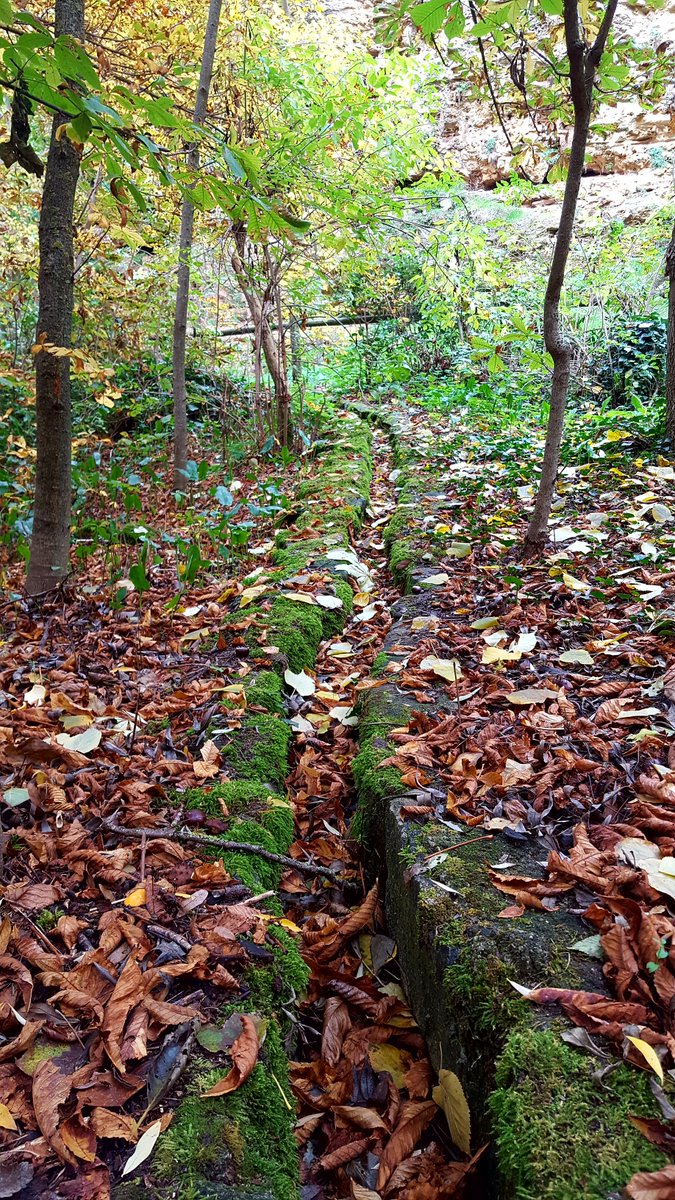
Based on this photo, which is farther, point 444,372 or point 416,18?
point 444,372

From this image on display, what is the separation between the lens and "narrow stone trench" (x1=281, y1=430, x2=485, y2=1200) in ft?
4.28

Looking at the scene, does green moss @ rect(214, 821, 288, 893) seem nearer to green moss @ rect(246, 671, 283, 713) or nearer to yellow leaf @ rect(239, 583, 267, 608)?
green moss @ rect(246, 671, 283, 713)

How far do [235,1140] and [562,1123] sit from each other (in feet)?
1.74

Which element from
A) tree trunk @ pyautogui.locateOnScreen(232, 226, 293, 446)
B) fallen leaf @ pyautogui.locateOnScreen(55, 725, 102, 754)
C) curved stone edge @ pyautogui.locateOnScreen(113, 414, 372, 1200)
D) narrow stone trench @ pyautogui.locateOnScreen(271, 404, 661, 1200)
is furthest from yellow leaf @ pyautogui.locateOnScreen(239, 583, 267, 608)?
tree trunk @ pyautogui.locateOnScreen(232, 226, 293, 446)

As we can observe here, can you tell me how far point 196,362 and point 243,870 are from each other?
23.6 ft

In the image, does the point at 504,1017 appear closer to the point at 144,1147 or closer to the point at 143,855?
the point at 144,1147

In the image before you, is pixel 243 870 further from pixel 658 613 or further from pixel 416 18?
pixel 416 18

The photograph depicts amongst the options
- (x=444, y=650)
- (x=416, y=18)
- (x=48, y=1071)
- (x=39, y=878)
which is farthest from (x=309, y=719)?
(x=416, y=18)

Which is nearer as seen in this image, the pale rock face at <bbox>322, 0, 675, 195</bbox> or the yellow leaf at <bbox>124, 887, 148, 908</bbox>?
the yellow leaf at <bbox>124, 887, 148, 908</bbox>

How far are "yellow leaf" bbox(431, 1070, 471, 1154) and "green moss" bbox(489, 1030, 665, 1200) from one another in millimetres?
102

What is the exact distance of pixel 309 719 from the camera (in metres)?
2.63

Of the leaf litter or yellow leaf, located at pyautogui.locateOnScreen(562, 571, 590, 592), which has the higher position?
yellow leaf, located at pyautogui.locateOnScreen(562, 571, 590, 592)

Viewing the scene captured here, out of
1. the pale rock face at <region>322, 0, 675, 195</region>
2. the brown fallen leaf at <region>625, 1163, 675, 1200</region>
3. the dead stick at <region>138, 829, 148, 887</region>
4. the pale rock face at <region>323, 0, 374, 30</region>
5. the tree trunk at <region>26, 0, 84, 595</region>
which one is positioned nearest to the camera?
the brown fallen leaf at <region>625, 1163, 675, 1200</region>

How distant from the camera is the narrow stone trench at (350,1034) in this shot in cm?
130
